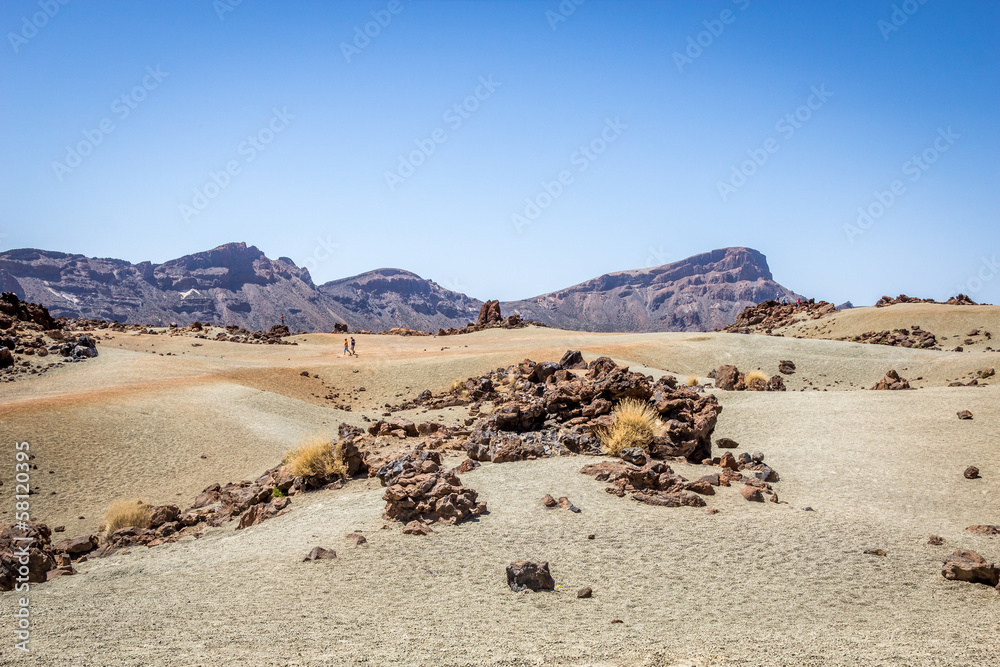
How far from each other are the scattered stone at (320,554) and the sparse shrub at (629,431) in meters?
5.82

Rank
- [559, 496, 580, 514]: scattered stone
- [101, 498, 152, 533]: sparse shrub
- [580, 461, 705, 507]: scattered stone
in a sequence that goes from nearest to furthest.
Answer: [559, 496, 580, 514]: scattered stone
[580, 461, 705, 507]: scattered stone
[101, 498, 152, 533]: sparse shrub

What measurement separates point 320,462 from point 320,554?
13.3ft

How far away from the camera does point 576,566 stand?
749 cm

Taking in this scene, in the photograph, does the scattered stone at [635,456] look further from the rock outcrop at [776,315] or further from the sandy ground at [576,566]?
the rock outcrop at [776,315]

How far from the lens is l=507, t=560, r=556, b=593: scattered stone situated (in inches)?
272

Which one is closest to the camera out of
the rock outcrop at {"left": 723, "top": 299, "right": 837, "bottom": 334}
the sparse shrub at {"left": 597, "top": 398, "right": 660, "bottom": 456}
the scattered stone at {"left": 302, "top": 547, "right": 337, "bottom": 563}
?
the scattered stone at {"left": 302, "top": 547, "right": 337, "bottom": 563}

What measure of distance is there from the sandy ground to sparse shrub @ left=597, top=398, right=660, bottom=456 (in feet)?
3.15

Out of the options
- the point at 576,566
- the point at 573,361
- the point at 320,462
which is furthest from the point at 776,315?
the point at 576,566

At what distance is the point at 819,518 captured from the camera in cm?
919

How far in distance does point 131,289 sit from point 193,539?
185 metres

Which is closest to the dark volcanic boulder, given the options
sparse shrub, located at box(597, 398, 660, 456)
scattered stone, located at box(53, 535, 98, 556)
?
sparse shrub, located at box(597, 398, 660, 456)

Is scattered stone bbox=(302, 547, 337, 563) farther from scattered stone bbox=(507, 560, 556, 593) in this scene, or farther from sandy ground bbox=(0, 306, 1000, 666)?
scattered stone bbox=(507, 560, 556, 593)

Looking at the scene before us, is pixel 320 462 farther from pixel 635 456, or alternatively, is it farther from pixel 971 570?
pixel 971 570

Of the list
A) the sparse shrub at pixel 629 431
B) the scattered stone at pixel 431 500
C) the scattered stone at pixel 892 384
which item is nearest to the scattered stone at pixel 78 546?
the scattered stone at pixel 431 500
